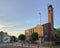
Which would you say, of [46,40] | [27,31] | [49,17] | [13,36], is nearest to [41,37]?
[46,40]

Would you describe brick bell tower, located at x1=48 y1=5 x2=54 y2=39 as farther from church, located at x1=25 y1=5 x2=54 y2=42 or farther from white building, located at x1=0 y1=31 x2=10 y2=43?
white building, located at x1=0 y1=31 x2=10 y2=43

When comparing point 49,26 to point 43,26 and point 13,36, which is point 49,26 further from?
point 13,36

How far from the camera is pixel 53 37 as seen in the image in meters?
86.8

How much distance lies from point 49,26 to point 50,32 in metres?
2.81

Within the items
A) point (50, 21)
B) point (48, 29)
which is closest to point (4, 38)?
point (48, 29)

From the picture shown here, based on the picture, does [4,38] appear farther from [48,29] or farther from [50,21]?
[50,21]

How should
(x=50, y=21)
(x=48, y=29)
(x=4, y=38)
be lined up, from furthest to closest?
(x=50, y=21)
(x=48, y=29)
(x=4, y=38)

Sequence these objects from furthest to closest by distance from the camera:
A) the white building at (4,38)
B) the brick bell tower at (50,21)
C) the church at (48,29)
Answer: the brick bell tower at (50,21), the church at (48,29), the white building at (4,38)

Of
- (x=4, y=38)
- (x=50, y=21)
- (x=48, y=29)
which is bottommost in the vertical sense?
(x=4, y=38)

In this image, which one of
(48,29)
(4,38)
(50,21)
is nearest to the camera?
(4,38)

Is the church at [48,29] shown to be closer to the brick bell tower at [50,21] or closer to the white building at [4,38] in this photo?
the brick bell tower at [50,21]

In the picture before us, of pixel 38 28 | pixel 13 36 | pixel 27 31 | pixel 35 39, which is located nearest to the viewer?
pixel 35 39

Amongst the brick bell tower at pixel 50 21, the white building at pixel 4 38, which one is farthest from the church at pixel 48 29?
the white building at pixel 4 38

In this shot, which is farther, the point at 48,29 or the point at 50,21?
the point at 50,21
